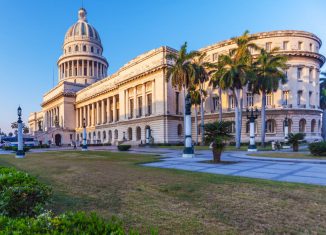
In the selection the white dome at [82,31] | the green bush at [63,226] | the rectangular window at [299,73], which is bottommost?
the green bush at [63,226]

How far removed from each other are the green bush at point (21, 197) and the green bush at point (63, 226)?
1.57m

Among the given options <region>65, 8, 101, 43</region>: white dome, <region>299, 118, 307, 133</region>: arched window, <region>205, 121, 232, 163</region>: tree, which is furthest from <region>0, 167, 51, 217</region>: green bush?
<region>65, 8, 101, 43</region>: white dome

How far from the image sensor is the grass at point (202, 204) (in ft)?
15.7

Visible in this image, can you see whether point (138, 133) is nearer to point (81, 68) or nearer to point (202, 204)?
point (81, 68)

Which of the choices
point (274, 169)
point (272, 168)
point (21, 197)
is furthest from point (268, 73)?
point (21, 197)

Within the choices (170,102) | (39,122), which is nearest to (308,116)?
(170,102)

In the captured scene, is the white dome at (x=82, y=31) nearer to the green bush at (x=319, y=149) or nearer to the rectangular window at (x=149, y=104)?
the rectangular window at (x=149, y=104)

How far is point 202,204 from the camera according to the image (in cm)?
627

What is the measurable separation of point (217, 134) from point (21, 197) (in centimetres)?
1339

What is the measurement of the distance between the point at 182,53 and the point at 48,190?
127 ft

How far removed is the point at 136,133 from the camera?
60688 mm

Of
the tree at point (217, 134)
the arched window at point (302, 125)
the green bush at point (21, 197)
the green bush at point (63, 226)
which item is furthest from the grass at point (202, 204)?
the arched window at point (302, 125)

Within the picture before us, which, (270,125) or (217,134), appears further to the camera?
(270,125)

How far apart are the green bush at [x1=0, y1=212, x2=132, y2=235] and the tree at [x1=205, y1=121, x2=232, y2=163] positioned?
544 inches
